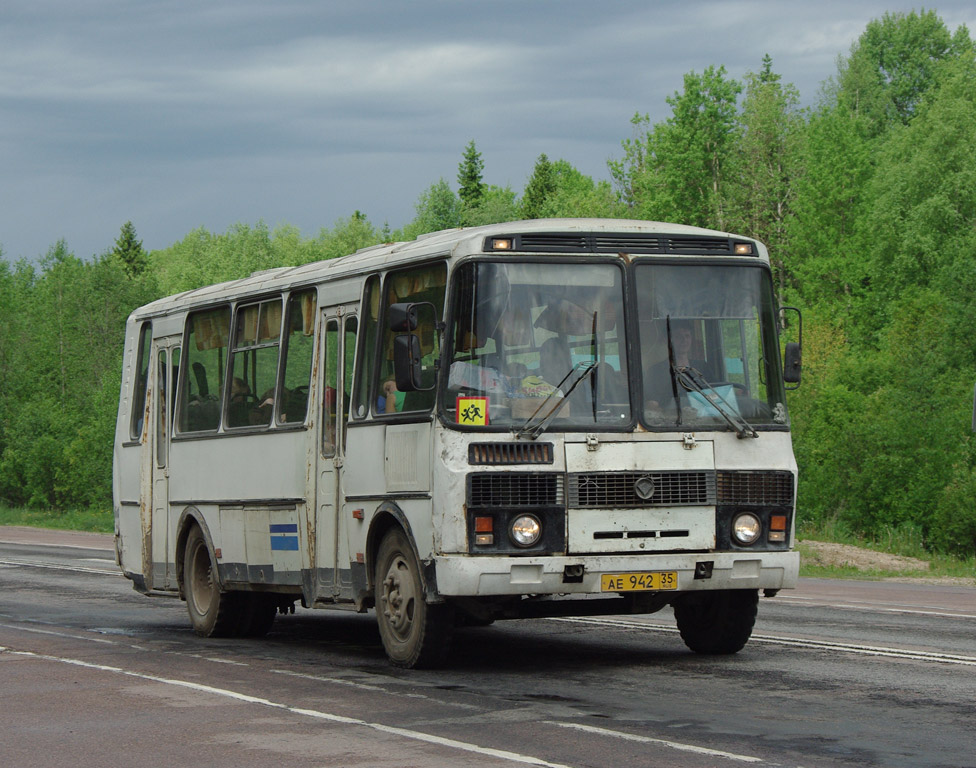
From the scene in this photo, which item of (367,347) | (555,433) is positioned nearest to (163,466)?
(367,347)

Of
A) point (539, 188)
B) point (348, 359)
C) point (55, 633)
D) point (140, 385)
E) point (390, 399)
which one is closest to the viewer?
point (390, 399)

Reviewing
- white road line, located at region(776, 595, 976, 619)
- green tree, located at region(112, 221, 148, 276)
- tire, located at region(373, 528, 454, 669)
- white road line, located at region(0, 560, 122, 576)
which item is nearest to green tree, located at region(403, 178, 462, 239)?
green tree, located at region(112, 221, 148, 276)

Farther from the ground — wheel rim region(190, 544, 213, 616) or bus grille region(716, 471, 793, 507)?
bus grille region(716, 471, 793, 507)

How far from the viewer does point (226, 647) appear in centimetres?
1488

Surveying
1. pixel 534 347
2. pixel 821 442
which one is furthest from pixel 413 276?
pixel 821 442

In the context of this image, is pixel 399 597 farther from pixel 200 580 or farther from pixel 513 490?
pixel 200 580

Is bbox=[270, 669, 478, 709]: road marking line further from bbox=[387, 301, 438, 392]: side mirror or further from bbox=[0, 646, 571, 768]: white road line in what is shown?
bbox=[387, 301, 438, 392]: side mirror

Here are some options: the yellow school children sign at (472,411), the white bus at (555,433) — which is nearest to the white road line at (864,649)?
the white bus at (555,433)

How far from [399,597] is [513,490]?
144 centimetres

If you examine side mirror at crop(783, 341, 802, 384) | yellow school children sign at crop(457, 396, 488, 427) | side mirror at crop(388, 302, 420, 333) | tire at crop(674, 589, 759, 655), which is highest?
side mirror at crop(388, 302, 420, 333)

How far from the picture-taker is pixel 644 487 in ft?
37.3

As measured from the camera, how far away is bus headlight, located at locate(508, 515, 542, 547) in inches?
440

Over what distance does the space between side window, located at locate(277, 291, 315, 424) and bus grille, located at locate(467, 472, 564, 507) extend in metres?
3.05

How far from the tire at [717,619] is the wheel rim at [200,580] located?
5.12 metres
